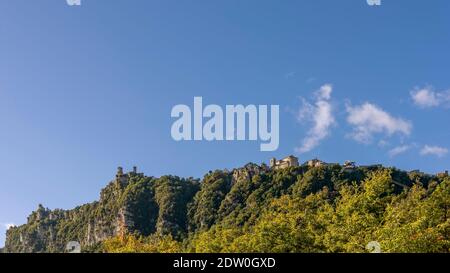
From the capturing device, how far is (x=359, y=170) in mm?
121625

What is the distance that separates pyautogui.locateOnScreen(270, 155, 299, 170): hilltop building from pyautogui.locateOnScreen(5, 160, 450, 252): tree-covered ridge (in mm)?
4499

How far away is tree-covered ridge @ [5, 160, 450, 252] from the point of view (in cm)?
3250

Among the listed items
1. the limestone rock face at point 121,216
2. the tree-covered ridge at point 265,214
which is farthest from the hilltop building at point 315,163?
the limestone rock face at point 121,216

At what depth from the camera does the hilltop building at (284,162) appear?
140 metres

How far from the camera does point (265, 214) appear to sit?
3123 inches

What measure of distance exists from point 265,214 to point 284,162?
65.0m

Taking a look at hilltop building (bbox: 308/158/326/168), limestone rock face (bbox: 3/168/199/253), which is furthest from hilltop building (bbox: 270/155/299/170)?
limestone rock face (bbox: 3/168/199/253)

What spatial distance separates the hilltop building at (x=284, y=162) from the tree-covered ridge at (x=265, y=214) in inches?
177

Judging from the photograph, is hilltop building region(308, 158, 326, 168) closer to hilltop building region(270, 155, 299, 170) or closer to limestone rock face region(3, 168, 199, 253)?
hilltop building region(270, 155, 299, 170)

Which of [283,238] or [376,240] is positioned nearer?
[376,240]
